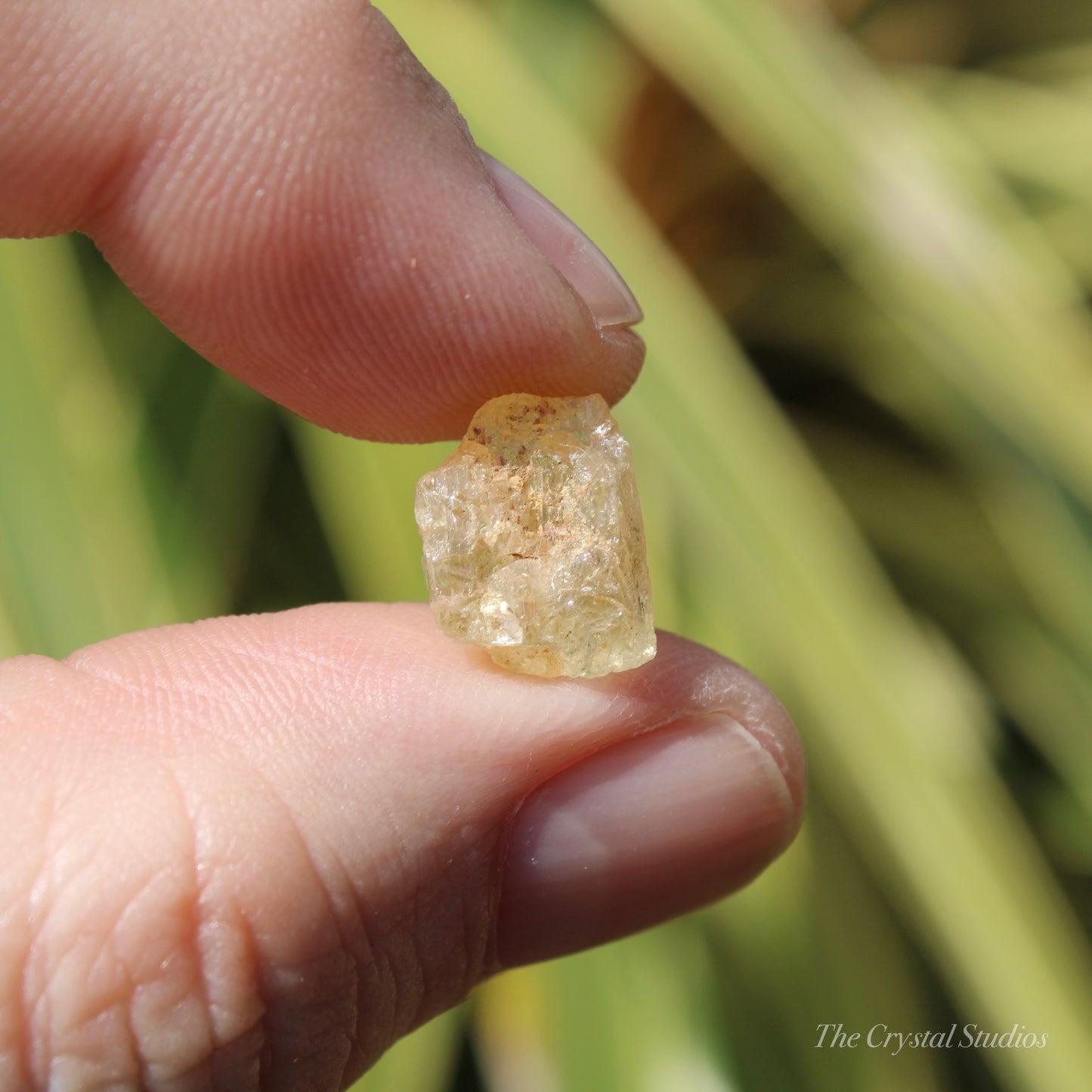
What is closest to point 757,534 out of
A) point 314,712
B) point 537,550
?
point 537,550

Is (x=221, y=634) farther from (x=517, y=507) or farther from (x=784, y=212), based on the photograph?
(x=784, y=212)

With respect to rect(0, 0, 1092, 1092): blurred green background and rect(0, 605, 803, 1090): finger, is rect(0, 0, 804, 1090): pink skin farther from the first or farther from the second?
rect(0, 0, 1092, 1092): blurred green background

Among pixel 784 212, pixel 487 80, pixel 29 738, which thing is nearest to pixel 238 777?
pixel 29 738

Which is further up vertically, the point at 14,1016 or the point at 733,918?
the point at 14,1016

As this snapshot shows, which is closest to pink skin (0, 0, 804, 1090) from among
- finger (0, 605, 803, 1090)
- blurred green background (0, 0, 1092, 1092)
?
finger (0, 605, 803, 1090)

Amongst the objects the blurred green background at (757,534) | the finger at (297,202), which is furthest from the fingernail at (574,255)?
the blurred green background at (757,534)

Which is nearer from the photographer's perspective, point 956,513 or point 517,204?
point 517,204

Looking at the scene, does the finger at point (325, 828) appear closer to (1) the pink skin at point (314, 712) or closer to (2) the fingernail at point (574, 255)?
(1) the pink skin at point (314, 712)
